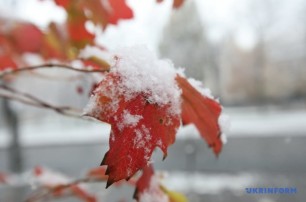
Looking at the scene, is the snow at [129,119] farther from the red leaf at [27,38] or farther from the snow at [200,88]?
the red leaf at [27,38]

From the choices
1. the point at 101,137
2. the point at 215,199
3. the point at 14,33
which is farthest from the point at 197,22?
the point at 14,33

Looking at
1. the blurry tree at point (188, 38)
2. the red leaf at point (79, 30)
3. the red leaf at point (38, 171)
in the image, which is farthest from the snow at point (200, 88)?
the blurry tree at point (188, 38)

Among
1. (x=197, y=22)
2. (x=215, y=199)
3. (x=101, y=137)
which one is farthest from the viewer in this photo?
(x=197, y=22)

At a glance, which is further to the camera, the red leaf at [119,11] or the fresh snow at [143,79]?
the red leaf at [119,11]

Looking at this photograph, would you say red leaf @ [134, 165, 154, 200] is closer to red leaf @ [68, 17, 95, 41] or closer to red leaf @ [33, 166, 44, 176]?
red leaf @ [68, 17, 95, 41]

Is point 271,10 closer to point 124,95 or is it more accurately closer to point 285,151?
point 285,151

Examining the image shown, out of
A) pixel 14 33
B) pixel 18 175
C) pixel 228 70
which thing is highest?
pixel 228 70
